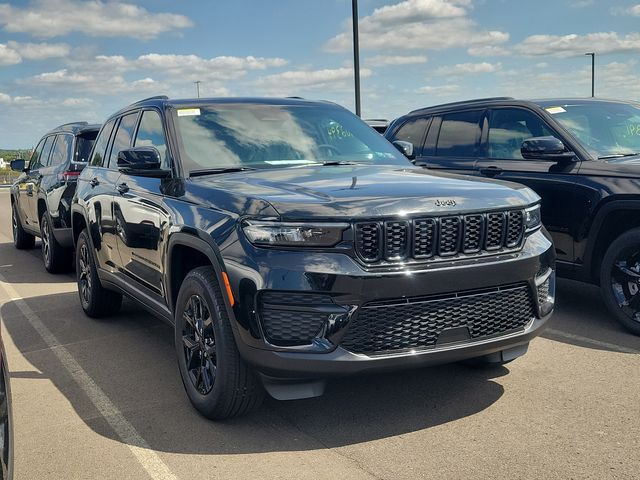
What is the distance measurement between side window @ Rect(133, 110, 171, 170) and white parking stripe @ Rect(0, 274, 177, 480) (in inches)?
60.9

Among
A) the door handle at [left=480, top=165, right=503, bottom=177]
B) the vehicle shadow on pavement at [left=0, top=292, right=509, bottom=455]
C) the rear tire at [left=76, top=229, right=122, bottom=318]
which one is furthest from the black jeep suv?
the door handle at [left=480, top=165, right=503, bottom=177]

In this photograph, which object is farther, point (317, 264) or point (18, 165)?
point (18, 165)

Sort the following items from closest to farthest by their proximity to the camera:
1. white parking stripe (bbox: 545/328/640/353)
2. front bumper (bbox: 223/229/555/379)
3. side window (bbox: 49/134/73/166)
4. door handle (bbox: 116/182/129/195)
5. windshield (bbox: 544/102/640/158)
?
front bumper (bbox: 223/229/555/379) < white parking stripe (bbox: 545/328/640/353) < door handle (bbox: 116/182/129/195) < windshield (bbox: 544/102/640/158) < side window (bbox: 49/134/73/166)

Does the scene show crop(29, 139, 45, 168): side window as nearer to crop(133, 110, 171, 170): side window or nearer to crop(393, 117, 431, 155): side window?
crop(393, 117, 431, 155): side window

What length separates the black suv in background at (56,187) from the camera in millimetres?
9031

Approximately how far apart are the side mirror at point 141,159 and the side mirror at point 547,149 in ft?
10.2

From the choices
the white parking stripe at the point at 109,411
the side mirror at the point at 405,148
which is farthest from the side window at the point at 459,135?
the white parking stripe at the point at 109,411

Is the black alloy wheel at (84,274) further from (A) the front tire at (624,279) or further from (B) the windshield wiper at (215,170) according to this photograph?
(A) the front tire at (624,279)

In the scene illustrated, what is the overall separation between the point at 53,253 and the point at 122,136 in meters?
3.78

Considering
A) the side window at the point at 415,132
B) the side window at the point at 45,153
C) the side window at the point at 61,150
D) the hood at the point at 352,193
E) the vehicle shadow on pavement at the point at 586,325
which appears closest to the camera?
the hood at the point at 352,193

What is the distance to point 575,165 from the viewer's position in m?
5.98

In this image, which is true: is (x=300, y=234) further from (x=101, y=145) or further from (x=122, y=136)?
(x=101, y=145)

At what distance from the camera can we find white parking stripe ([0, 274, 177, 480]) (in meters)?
3.55

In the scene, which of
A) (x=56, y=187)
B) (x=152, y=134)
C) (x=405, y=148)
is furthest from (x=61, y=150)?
(x=405, y=148)
